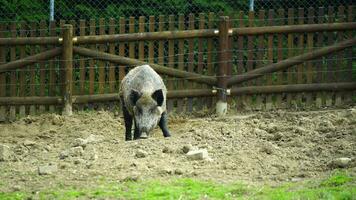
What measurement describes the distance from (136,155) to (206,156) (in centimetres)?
83

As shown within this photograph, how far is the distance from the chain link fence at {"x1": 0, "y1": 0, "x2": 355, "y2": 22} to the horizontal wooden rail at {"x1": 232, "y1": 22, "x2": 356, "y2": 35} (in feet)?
4.00

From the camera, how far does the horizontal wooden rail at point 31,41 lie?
47.2 ft

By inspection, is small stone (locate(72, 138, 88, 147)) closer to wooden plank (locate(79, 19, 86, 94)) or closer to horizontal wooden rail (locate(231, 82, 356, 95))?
wooden plank (locate(79, 19, 86, 94))

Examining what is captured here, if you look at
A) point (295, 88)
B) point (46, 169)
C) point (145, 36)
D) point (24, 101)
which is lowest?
point (46, 169)

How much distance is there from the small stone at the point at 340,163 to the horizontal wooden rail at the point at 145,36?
5596 mm

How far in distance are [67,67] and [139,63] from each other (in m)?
1.22

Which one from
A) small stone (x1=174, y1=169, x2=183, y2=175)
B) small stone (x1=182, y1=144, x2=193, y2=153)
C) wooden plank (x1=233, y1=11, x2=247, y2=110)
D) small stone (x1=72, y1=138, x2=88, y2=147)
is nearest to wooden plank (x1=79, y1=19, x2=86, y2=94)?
wooden plank (x1=233, y1=11, x2=247, y2=110)

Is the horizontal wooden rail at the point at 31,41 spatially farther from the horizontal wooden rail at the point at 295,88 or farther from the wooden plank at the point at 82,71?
the horizontal wooden rail at the point at 295,88

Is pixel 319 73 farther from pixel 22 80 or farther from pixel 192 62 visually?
pixel 22 80

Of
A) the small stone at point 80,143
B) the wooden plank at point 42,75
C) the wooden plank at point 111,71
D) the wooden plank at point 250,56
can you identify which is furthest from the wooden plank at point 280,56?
the small stone at point 80,143

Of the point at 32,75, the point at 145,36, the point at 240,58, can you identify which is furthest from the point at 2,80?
the point at 240,58

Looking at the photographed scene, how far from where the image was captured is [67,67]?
47.5 ft

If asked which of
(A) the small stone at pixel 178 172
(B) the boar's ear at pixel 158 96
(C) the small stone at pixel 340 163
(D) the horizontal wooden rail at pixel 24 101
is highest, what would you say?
(B) the boar's ear at pixel 158 96

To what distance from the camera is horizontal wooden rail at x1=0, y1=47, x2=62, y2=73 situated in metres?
14.5
